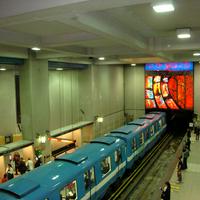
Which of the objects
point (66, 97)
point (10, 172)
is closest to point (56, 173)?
point (10, 172)

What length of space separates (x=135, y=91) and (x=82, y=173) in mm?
20745

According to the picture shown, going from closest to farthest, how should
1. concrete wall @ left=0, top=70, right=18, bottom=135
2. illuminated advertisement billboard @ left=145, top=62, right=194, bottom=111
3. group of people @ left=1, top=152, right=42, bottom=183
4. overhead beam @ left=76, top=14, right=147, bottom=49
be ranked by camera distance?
overhead beam @ left=76, top=14, right=147, bottom=49, group of people @ left=1, top=152, right=42, bottom=183, concrete wall @ left=0, top=70, right=18, bottom=135, illuminated advertisement billboard @ left=145, top=62, right=194, bottom=111

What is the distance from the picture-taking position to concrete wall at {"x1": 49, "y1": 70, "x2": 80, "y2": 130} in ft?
71.1

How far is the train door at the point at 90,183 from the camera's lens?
Answer: 9703 millimetres

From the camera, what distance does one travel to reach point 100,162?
10969mm

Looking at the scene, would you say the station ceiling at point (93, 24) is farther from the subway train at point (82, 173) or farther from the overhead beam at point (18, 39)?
the subway train at point (82, 173)

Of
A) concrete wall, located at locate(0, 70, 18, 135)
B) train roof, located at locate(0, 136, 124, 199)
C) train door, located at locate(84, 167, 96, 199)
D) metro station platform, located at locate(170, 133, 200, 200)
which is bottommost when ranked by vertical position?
metro station platform, located at locate(170, 133, 200, 200)

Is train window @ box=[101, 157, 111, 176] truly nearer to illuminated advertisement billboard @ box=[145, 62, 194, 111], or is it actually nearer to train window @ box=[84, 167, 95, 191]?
train window @ box=[84, 167, 95, 191]

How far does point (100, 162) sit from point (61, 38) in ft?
16.9

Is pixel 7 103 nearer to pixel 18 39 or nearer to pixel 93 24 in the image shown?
pixel 18 39

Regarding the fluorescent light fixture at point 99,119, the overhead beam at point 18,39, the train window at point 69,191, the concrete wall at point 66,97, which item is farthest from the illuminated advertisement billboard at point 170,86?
the train window at point 69,191

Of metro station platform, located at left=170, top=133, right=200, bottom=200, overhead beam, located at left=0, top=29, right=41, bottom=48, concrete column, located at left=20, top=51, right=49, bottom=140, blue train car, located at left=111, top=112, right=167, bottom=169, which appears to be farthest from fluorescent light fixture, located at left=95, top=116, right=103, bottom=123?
overhead beam, located at left=0, top=29, right=41, bottom=48

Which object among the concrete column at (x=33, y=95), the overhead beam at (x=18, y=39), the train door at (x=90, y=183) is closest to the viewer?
the overhead beam at (x=18, y=39)

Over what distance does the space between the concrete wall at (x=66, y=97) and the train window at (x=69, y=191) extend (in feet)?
41.6
